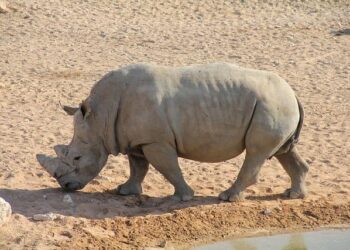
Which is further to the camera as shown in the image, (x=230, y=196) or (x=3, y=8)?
(x=3, y=8)

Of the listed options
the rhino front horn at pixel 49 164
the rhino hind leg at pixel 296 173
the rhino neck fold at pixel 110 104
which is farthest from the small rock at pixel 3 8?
the rhino hind leg at pixel 296 173

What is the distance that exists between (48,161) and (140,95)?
3.99 feet

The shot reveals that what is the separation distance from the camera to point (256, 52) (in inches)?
705

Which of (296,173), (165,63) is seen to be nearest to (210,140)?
(296,173)

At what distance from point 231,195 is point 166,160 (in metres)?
0.85

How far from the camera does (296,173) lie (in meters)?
10.4

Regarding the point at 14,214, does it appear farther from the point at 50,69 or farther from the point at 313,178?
the point at 50,69

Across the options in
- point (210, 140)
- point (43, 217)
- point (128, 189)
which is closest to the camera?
point (43, 217)

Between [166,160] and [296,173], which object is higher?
[166,160]

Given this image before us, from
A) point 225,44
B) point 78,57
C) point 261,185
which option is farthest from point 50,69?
point 261,185

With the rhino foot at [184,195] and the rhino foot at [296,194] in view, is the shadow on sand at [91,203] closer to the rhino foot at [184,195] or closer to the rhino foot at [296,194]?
the rhino foot at [184,195]

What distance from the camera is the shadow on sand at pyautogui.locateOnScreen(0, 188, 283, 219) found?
9.59 meters

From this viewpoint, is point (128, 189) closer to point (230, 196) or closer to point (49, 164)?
point (49, 164)

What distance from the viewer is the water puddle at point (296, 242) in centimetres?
945
